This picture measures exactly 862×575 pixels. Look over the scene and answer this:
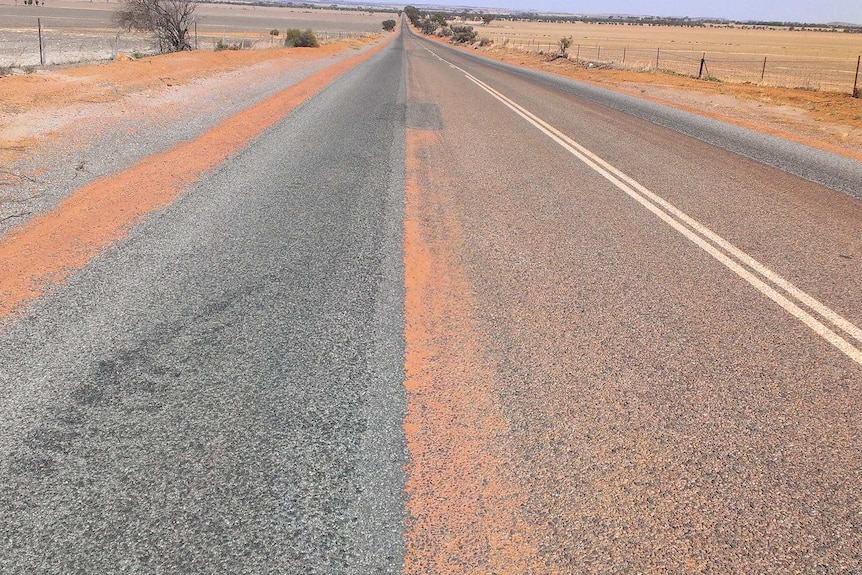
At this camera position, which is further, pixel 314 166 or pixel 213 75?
pixel 213 75

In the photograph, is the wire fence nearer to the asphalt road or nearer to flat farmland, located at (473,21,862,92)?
the asphalt road

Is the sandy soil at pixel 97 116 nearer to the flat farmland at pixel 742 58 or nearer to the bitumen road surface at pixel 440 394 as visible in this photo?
the bitumen road surface at pixel 440 394

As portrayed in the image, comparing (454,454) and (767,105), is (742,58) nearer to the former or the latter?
(767,105)

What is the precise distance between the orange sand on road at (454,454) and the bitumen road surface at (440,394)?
12 mm

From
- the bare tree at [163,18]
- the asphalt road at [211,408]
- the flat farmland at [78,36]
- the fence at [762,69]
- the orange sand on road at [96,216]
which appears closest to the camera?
the asphalt road at [211,408]

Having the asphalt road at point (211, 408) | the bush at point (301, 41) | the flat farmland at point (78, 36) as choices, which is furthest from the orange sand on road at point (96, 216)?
the bush at point (301, 41)

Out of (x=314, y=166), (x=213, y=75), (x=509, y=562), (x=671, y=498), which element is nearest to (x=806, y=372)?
(x=671, y=498)

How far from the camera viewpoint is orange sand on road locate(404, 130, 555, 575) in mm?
2201

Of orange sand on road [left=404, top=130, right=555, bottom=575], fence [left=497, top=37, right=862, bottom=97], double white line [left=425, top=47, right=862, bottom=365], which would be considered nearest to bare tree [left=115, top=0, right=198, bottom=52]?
fence [left=497, top=37, right=862, bottom=97]

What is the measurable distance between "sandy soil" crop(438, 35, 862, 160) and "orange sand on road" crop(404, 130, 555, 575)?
10.1 m

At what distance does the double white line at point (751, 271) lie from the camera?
391 centimetres

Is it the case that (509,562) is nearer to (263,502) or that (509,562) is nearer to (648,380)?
(263,502)

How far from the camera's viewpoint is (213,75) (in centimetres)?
1994

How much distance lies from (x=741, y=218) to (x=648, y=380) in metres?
3.83
